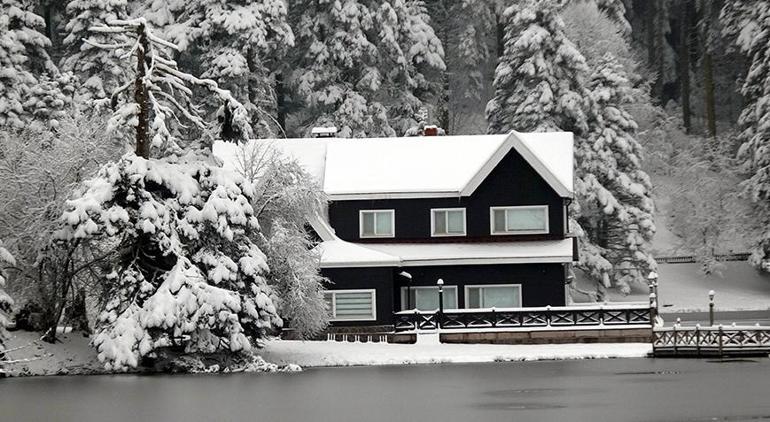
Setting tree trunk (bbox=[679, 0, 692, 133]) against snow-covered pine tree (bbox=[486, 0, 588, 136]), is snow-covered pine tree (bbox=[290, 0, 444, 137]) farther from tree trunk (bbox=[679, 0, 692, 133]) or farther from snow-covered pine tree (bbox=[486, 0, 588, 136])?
tree trunk (bbox=[679, 0, 692, 133])

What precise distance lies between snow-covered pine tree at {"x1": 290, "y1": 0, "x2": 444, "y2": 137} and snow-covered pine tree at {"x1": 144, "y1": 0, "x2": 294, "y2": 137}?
219cm

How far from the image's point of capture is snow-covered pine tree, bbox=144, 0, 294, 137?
228ft

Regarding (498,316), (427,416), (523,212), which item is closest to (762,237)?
(523,212)

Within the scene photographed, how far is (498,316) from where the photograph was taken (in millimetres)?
50594

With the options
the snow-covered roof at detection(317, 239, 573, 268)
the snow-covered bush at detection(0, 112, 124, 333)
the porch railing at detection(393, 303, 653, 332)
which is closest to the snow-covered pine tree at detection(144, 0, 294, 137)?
the snow-covered roof at detection(317, 239, 573, 268)

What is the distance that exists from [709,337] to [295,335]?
14.8 metres

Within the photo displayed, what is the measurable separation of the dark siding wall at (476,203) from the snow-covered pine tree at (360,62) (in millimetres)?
16769

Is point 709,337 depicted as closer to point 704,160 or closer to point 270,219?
point 270,219

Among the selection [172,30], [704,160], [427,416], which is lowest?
[427,416]

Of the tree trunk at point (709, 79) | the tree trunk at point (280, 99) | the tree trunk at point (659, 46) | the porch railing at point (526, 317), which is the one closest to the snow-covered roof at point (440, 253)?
the porch railing at point (526, 317)

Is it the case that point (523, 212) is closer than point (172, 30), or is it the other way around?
point (523, 212)

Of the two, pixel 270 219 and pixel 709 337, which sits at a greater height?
pixel 270 219

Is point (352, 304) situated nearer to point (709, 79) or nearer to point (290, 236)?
point (290, 236)

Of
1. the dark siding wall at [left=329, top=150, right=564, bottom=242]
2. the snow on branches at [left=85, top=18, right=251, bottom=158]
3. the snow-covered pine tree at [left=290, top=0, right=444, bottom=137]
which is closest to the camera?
the snow on branches at [left=85, top=18, right=251, bottom=158]
